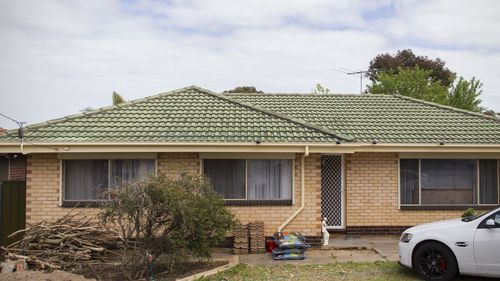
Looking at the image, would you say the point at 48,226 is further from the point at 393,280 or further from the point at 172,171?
the point at 393,280

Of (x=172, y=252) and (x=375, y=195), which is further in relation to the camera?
(x=375, y=195)

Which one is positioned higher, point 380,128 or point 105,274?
point 380,128

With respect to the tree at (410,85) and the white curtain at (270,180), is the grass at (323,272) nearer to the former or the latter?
the white curtain at (270,180)

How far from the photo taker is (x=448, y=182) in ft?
45.5

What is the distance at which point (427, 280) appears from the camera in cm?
901

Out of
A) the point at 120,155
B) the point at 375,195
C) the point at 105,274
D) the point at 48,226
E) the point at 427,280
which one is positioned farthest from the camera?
the point at 375,195

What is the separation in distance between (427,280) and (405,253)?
1.81ft

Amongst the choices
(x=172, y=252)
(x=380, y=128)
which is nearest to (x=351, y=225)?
(x=380, y=128)

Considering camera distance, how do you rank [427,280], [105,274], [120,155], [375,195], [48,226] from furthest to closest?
[375,195] < [120,155] < [48,226] < [105,274] < [427,280]

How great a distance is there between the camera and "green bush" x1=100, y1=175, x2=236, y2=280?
9055mm

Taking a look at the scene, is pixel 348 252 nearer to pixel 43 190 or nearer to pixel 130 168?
pixel 130 168

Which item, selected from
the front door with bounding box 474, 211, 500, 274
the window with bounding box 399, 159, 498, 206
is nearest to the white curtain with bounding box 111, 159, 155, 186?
the window with bounding box 399, 159, 498, 206

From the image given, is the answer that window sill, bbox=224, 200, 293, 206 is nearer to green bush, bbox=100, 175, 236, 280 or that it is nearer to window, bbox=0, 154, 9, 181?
green bush, bbox=100, 175, 236, 280

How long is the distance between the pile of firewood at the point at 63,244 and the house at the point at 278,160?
1.28m
